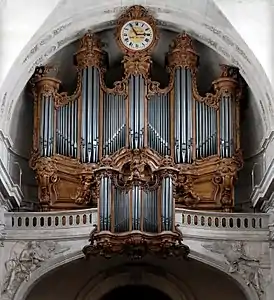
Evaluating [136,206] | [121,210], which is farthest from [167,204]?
[121,210]

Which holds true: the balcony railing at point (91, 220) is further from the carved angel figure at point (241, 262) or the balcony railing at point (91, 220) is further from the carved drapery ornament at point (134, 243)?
the carved drapery ornament at point (134, 243)

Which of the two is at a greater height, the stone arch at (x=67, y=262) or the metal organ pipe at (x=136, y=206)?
the metal organ pipe at (x=136, y=206)

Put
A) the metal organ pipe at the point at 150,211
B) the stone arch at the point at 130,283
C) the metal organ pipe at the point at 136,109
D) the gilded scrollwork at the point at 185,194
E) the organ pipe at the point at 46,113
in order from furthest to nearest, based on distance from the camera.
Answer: the organ pipe at the point at 46,113
the metal organ pipe at the point at 136,109
the stone arch at the point at 130,283
the gilded scrollwork at the point at 185,194
the metal organ pipe at the point at 150,211

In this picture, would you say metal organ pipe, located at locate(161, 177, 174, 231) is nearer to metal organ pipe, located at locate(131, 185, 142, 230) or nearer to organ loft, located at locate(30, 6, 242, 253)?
metal organ pipe, located at locate(131, 185, 142, 230)

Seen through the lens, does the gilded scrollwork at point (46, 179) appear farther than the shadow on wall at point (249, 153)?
No

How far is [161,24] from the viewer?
27875 millimetres

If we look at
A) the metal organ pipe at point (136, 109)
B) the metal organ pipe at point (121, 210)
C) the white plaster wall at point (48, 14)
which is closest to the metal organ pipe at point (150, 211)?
the metal organ pipe at point (121, 210)

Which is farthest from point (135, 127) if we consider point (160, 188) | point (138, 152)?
point (160, 188)

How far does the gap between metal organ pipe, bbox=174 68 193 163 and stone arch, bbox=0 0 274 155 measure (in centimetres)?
104

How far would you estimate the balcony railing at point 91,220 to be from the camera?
2538cm

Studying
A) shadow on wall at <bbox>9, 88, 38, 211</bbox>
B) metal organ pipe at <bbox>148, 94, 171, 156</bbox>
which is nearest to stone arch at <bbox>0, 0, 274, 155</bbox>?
shadow on wall at <bbox>9, 88, 38, 211</bbox>

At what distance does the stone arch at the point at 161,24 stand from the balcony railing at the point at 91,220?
6.44 feet

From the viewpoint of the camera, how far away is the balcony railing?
2538 centimetres

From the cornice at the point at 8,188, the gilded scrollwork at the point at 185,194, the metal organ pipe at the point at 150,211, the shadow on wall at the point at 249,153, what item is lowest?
the metal organ pipe at the point at 150,211
